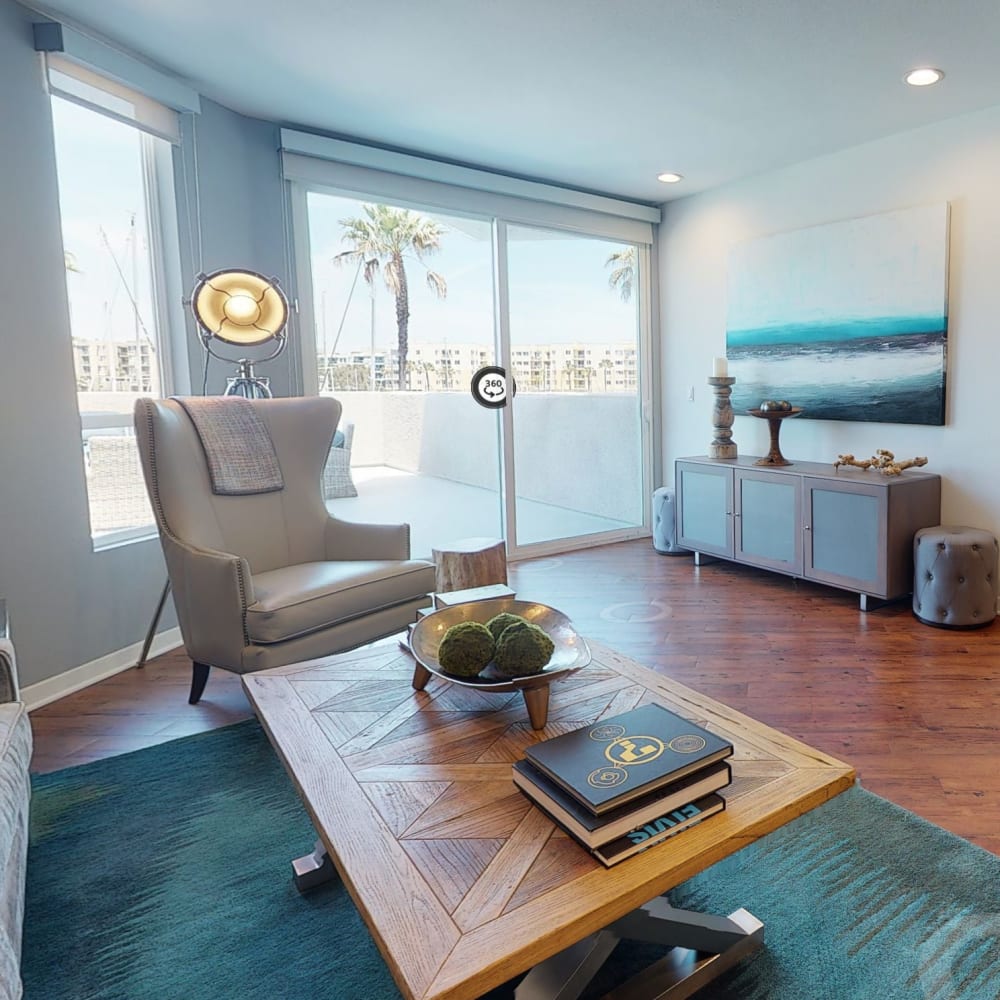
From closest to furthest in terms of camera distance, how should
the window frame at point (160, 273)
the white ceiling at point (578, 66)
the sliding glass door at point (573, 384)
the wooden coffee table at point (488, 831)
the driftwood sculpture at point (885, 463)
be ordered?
the wooden coffee table at point (488, 831)
the white ceiling at point (578, 66)
the window frame at point (160, 273)
the driftwood sculpture at point (885, 463)
the sliding glass door at point (573, 384)

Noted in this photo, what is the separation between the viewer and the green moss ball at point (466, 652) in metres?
1.39

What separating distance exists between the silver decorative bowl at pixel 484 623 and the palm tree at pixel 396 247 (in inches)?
103

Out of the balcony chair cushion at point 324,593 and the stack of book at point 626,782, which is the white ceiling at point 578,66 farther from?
the stack of book at point 626,782

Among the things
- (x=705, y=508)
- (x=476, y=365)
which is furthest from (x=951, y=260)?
(x=476, y=365)

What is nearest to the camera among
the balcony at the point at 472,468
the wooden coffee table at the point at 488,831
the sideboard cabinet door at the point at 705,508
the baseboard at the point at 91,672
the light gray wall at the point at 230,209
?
the wooden coffee table at the point at 488,831

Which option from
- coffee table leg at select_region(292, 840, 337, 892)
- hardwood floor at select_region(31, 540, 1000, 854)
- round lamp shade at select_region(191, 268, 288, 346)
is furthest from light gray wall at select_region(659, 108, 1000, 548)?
coffee table leg at select_region(292, 840, 337, 892)

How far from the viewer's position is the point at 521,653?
1.36m

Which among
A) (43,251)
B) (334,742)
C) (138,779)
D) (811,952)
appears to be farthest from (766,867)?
(43,251)

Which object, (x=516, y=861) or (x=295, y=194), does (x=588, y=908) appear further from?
(x=295, y=194)

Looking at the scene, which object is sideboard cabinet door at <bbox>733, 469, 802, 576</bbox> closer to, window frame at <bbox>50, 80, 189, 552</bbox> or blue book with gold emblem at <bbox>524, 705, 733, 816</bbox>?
blue book with gold emblem at <bbox>524, 705, 733, 816</bbox>

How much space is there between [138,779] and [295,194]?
2.75 meters

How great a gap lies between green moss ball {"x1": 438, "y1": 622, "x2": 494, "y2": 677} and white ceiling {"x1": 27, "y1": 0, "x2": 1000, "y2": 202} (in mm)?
2103

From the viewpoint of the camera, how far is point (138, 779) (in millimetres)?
2043

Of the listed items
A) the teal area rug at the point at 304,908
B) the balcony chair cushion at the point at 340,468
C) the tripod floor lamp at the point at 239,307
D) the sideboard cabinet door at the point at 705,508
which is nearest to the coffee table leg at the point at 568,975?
the teal area rug at the point at 304,908
